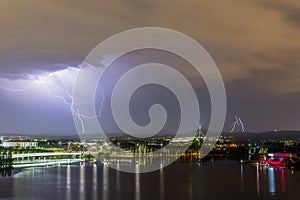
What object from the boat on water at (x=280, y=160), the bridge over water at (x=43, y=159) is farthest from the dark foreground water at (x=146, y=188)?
the boat on water at (x=280, y=160)

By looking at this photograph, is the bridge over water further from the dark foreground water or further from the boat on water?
the boat on water

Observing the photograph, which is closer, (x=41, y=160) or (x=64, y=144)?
(x=41, y=160)

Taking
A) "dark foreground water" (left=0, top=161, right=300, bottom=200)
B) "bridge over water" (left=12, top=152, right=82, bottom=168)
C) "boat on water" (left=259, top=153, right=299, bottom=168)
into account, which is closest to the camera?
"dark foreground water" (left=0, top=161, right=300, bottom=200)

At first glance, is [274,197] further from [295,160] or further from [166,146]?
[166,146]

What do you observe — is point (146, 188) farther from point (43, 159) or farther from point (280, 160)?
point (43, 159)

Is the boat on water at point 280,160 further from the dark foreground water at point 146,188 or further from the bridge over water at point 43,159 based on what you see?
the bridge over water at point 43,159

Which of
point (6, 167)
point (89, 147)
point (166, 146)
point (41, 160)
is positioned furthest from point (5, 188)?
point (166, 146)

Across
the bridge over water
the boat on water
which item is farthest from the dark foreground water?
the boat on water

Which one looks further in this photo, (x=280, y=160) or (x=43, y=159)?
(x=43, y=159)

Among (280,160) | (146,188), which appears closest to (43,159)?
(280,160)
